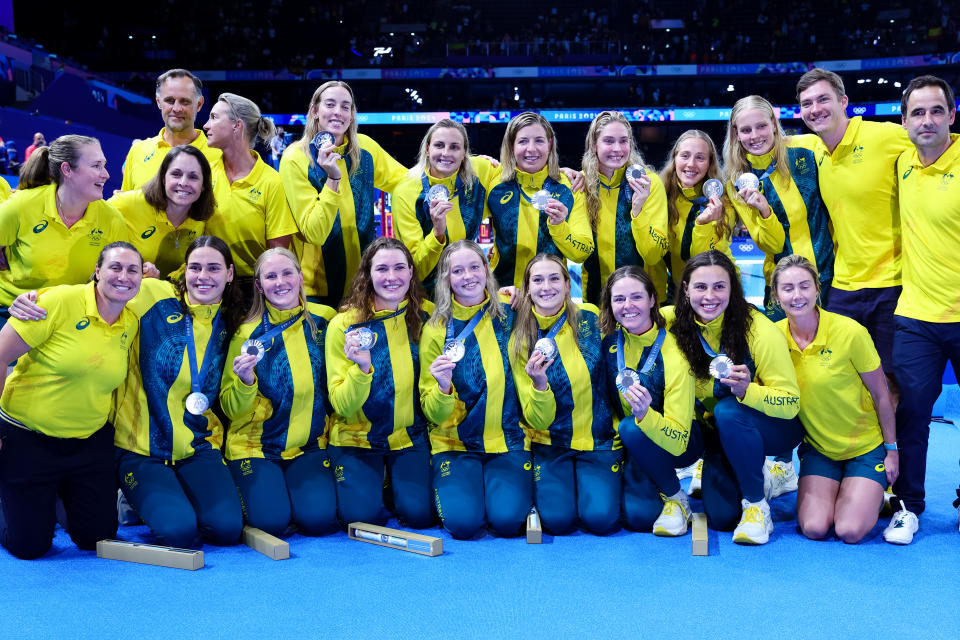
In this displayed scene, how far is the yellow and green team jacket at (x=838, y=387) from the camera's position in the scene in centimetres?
430

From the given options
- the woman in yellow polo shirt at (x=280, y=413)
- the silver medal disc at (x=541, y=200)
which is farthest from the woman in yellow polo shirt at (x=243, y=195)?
the silver medal disc at (x=541, y=200)

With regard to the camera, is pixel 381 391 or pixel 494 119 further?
pixel 494 119

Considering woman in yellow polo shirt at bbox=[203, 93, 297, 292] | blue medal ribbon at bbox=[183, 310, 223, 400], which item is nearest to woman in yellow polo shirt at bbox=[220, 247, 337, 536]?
blue medal ribbon at bbox=[183, 310, 223, 400]

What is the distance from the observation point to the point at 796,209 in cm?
492

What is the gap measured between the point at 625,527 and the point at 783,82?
1051 inches

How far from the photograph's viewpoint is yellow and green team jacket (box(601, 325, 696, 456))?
13.6 ft

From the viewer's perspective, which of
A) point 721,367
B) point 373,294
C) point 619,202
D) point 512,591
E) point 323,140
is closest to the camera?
point 512,591

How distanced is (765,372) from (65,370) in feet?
11.5

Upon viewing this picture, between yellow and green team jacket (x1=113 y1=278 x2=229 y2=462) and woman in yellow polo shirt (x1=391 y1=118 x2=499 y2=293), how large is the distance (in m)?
1.31

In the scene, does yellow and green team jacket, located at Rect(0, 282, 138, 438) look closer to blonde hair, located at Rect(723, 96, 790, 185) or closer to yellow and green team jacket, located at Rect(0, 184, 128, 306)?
yellow and green team jacket, located at Rect(0, 184, 128, 306)

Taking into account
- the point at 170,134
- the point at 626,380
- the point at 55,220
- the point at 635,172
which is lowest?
the point at 626,380

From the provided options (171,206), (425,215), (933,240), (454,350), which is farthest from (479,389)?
(933,240)

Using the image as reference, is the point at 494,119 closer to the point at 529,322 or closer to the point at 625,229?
the point at 625,229

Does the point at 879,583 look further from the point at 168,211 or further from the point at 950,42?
the point at 950,42
